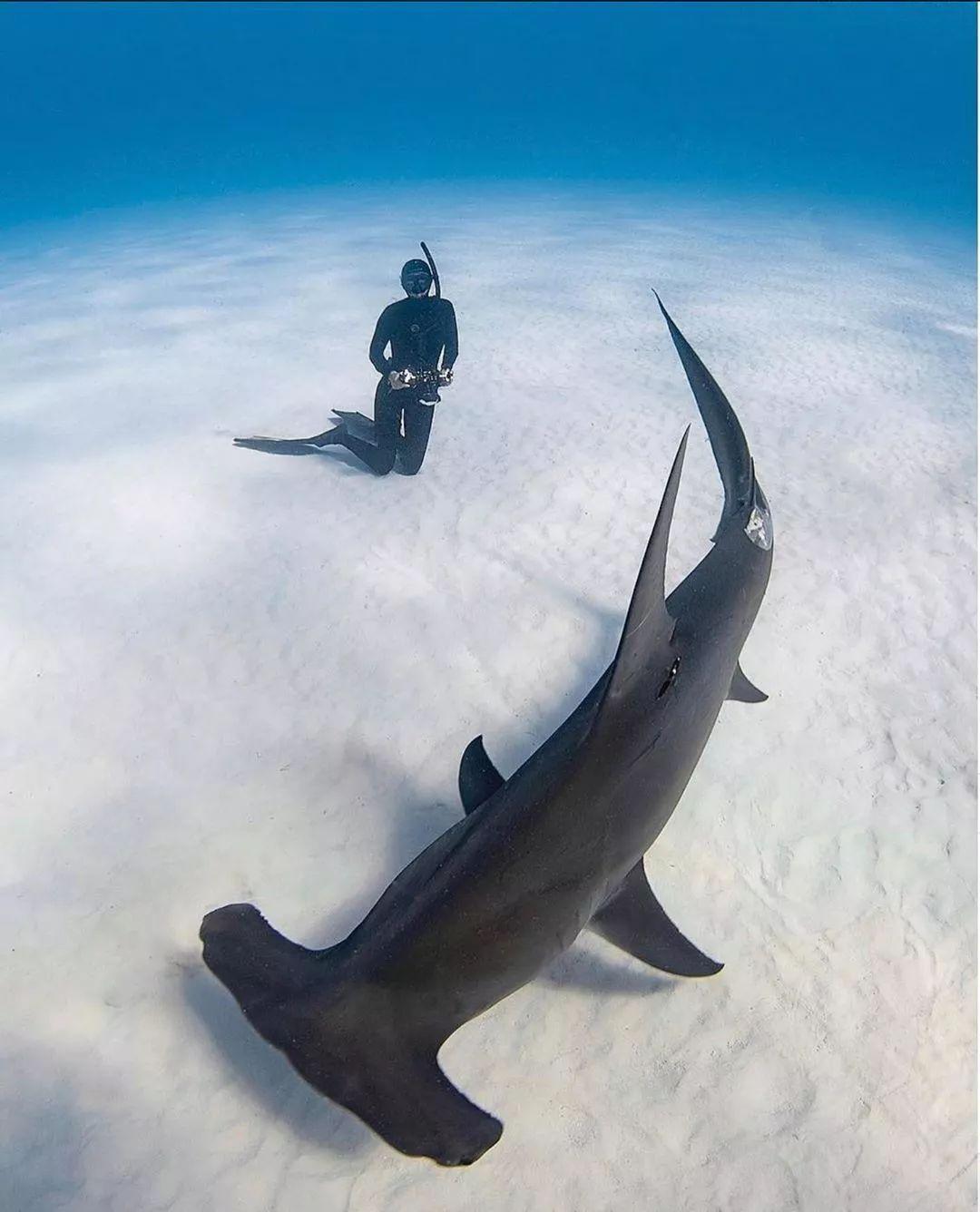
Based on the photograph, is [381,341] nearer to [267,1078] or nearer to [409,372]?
[409,372]

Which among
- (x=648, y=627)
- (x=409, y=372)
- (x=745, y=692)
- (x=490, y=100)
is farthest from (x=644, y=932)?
(x=490, y=100)

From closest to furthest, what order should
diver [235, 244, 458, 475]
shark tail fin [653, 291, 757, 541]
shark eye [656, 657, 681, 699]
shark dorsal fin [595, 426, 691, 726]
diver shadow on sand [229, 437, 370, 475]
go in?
shark dorsal fin [595, 426, 691, 726]
shark eye [656, 657, 681, 699]
shark tail fin [653, 291, 757, 541]
diver [235, 244, 458, 475]
diver shadow on sand [229, 437, 370, 475]

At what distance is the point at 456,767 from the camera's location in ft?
12.6

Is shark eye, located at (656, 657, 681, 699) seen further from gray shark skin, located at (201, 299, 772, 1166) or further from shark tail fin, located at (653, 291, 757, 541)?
shark tail fin, located at (653, 291, 757, 541)

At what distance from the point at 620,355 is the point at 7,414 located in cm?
785

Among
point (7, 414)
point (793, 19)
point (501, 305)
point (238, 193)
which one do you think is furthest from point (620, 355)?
point (793, 19)

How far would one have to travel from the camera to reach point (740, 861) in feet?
11.4

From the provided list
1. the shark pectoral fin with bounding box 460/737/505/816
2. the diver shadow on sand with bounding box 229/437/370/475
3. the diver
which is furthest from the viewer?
Result: the diver shadow on sand with bounding box 229/437/370/475

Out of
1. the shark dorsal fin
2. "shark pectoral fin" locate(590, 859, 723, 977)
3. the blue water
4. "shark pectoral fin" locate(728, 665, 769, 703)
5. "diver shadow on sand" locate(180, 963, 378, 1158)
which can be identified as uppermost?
the blue water

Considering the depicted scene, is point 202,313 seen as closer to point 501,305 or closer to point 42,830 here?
point 501,305

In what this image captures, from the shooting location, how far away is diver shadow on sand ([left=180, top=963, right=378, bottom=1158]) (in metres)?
2.49

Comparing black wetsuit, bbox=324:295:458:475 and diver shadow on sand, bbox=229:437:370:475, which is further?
diver shadow on sand, bbox=229:437:370:475

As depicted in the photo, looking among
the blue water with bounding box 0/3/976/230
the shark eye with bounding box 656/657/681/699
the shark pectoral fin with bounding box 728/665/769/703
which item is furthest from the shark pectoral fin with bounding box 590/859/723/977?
the blue water with bounding box 0/3/976/230

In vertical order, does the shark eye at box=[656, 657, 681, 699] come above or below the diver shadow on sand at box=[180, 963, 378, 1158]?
above
